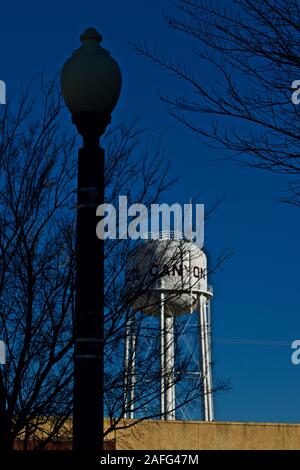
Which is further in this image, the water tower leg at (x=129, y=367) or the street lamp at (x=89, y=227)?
the water tower leg at (x=129, y=367)

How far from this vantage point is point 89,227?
201 inches

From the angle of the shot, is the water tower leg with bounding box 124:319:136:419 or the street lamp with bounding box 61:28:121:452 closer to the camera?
the street lamp with bounding box 61:28:121:452

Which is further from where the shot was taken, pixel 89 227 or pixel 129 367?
pixel 129 367

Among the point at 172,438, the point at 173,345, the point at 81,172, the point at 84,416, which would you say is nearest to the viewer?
the point at 84,416

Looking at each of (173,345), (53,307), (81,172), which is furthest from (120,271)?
(81,172)

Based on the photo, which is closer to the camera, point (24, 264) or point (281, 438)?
point (24, 264)

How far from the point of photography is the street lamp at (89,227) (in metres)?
4.81

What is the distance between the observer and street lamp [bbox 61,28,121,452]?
4.81 m

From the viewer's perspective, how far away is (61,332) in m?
8.29

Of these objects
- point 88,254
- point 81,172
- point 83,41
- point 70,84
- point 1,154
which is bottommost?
point 88,254

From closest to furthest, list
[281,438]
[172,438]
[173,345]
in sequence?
[173,345] → [172,438] → [281,438]
